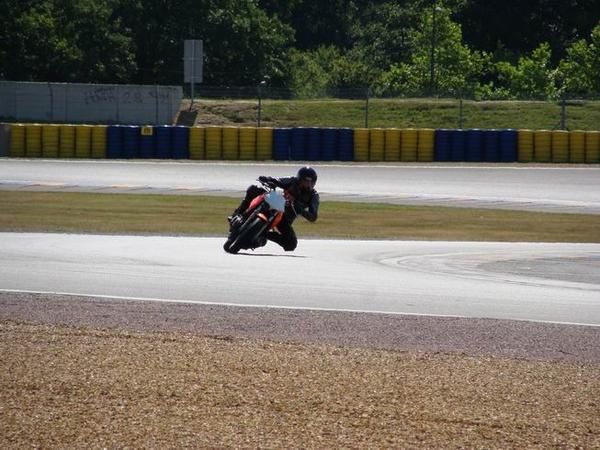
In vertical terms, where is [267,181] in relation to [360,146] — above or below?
above

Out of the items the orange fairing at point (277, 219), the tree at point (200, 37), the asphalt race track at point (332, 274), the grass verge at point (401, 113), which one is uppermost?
the tree at point (200, 37)

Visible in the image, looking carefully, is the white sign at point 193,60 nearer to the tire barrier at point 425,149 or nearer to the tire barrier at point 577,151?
the tire barrier at point 425,149

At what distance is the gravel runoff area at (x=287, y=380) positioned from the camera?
24.3 ft

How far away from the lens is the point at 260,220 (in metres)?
15.8

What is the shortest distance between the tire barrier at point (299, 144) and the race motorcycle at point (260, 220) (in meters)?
25.6

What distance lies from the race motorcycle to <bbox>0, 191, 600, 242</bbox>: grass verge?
184 inches

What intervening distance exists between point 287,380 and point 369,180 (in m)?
27.6

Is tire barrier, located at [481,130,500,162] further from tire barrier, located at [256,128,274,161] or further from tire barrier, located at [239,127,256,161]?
tire barrier, located at [239,127,256,161]

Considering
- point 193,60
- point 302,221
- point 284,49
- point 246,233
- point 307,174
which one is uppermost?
point 284,49

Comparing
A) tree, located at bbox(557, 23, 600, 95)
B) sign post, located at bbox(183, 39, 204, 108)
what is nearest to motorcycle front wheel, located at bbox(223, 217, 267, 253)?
sign post, located at bbox(183, 39, 204, 108)

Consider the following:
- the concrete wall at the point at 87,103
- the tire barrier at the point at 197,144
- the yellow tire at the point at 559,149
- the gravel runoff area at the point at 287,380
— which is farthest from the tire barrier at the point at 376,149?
the gravel runoff area at the point at 287,380

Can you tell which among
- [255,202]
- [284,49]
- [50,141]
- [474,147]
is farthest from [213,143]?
[284,49]

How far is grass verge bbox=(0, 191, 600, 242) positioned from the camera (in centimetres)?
2162

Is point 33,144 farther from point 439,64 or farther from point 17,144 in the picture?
point 439,64
